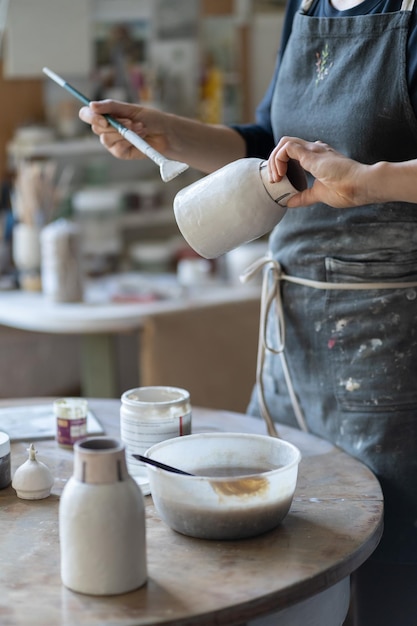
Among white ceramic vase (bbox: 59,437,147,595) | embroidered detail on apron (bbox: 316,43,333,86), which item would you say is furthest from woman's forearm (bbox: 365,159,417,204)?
white ceramic vase (bbox: 59,437,147,595)

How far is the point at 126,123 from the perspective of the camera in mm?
1593

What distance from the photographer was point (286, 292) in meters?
1.56

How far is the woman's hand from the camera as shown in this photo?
122 centimetres

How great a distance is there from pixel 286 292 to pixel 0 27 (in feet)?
7.77

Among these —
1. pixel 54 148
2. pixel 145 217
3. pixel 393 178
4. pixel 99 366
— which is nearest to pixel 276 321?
pixel 393 178

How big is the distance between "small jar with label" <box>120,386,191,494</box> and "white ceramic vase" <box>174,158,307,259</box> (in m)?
0.22

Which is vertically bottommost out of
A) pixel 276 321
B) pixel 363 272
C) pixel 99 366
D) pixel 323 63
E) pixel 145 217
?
pixel 99 366

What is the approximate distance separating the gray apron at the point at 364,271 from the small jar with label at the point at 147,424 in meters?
0.25

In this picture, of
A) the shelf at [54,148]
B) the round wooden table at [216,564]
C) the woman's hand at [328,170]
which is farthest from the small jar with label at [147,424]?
the shelf at [54,148]

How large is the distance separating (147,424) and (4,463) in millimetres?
202

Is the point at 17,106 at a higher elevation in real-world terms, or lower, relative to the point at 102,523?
higher

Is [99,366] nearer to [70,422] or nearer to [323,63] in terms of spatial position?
[70,422]

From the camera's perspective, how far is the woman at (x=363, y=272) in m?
1.39

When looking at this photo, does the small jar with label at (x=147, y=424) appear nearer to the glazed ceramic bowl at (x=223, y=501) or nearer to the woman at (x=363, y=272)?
the glazed ceramic bowl at (x=223, y=501)
